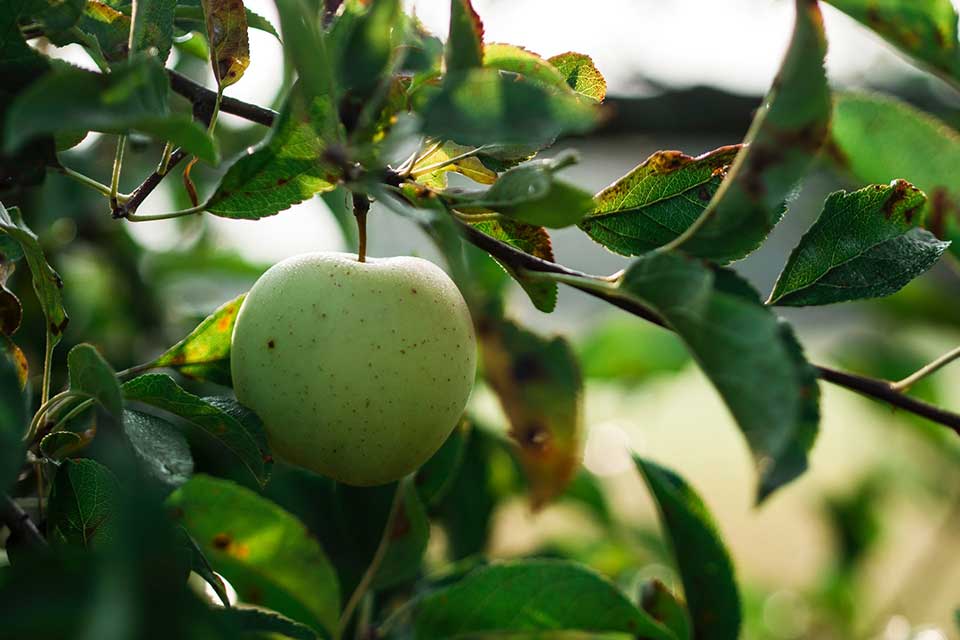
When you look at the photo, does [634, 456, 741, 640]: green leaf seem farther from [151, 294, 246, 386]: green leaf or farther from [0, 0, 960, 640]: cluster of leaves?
[151, 294, 246, 386]: green leaf

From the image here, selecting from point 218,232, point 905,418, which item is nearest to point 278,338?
point 218,232

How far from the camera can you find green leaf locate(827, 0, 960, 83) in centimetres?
43

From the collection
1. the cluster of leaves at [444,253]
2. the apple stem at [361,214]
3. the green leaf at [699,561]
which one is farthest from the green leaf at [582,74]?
the green leaf at [699,561]

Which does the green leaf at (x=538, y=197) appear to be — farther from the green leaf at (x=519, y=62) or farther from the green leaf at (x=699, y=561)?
the green leaf at (x=699, y=561)

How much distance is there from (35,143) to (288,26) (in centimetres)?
16

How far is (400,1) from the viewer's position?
13.3 inches

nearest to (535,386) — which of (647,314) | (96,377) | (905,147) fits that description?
(647,314)

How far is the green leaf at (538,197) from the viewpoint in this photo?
33 cm

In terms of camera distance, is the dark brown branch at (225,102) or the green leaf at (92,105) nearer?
the green leaf at (92,105)

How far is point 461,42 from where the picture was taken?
35 cm

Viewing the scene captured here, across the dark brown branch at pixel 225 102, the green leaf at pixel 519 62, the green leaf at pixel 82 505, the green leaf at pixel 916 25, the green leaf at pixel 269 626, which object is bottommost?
the green leaf at pixel 269 626

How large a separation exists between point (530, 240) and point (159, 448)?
173 millimetres

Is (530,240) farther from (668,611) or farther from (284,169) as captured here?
(668,611)

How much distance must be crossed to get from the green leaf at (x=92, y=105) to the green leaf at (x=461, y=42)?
9 cm
